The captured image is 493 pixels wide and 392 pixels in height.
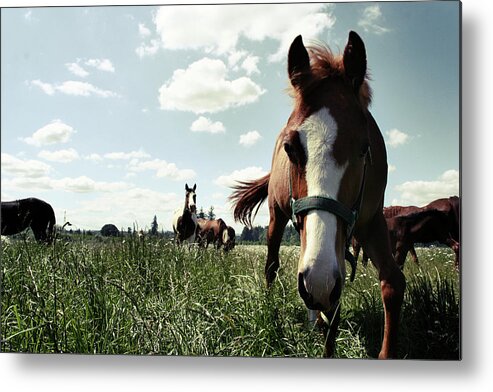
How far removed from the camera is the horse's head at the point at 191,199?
3.08 m

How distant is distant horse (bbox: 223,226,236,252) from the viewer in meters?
3.18

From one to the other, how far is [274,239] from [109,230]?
854mm

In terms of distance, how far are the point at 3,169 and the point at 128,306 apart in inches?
38.5

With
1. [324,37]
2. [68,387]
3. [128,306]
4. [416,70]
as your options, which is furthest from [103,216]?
[416,70]

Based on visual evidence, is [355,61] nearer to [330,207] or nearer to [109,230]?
[330,207]

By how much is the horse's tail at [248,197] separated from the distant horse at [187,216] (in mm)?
194

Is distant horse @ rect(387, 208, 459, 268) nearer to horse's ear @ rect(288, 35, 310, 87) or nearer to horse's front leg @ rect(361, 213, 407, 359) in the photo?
horse's front leg @ rect(361, 213, 407, 359)

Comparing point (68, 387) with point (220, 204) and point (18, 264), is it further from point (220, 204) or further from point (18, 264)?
point (220, 204)

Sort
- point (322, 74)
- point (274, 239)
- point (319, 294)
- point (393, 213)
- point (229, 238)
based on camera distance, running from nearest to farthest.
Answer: point (319, 294)
point (322, 74)
point (393, 213)
point (274, 239)
point (229, 238)

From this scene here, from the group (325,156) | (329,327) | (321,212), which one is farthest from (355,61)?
(329,327)

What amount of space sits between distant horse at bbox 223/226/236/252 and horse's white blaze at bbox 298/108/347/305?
0.69m

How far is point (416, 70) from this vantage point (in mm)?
2994

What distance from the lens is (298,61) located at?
115 inches

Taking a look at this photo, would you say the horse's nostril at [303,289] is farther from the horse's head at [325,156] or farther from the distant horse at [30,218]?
the distant horse at [30,218]
